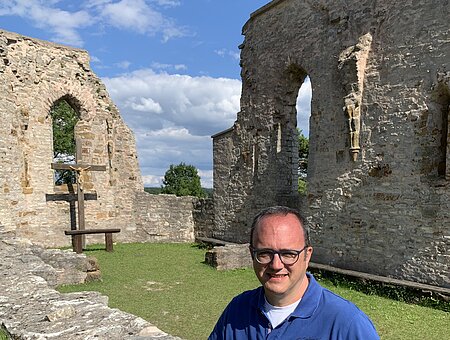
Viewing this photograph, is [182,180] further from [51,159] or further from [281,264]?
[281,264]

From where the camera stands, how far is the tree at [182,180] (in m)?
40.2

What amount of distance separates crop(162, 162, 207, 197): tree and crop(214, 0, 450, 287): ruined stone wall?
92.9ft

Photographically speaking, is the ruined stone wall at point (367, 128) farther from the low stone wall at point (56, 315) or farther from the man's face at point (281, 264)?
the man's face at point (281, 264)

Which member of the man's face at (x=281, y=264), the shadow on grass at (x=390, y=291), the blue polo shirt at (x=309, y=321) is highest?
the man's face at (x=281, y=264)

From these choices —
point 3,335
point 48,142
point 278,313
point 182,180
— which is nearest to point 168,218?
point 48,142

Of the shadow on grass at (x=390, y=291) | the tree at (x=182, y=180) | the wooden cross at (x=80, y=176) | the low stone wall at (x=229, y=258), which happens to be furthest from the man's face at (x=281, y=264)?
the tree at (x=182, y=180)

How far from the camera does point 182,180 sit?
41.8 m

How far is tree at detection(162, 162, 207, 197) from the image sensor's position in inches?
1583

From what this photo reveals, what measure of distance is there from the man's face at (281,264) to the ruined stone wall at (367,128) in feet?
21.9

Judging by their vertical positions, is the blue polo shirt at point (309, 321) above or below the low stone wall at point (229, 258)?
above

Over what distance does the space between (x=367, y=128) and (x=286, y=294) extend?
771 cm

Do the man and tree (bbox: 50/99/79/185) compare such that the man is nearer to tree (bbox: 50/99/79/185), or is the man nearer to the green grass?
the green grass

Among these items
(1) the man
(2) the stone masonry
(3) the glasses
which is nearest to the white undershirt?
(1) the man

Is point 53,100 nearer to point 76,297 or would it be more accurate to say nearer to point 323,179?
point 323,179
